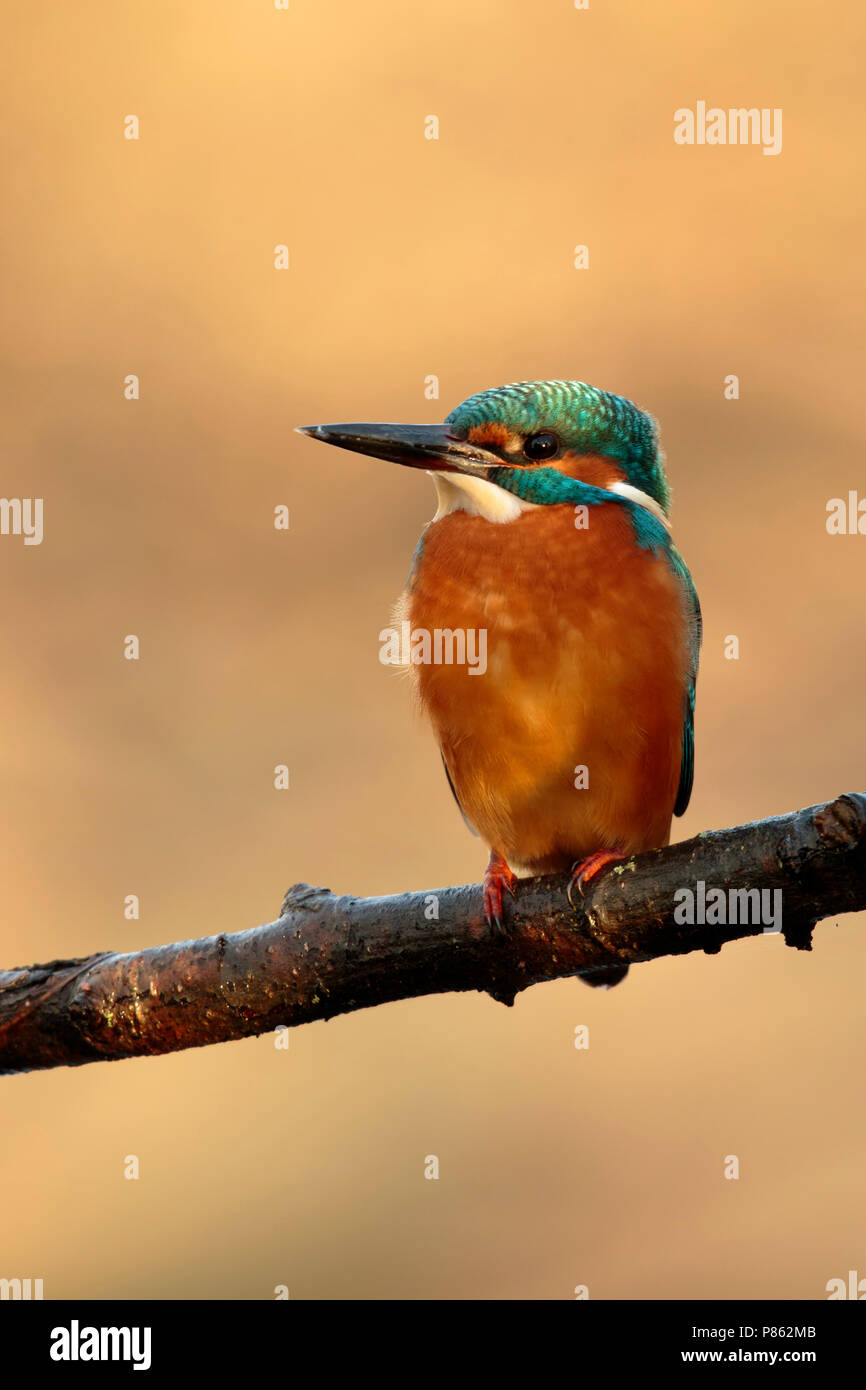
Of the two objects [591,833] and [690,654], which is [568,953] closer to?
[591,833]

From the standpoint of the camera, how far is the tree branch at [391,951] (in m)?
1.46

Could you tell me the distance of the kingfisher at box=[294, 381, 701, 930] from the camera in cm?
212

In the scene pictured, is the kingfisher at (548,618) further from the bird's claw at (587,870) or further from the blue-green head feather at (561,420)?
the bird's claw at (587,870)

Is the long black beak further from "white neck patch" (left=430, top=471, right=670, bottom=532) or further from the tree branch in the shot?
the tree branch

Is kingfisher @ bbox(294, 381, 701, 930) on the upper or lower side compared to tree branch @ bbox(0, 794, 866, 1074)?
upper

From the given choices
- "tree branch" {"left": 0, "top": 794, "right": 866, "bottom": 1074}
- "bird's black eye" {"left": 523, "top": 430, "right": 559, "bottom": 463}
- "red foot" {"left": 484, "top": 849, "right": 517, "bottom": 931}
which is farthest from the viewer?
"bird's black eye" {"left": 523, "top": 430, "right": 559, "bottom": 463}

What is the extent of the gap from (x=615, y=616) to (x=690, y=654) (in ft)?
0.81

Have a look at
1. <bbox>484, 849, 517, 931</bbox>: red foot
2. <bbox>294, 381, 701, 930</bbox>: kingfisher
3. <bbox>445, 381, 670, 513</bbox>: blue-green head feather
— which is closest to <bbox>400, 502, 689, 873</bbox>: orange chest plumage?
<bbox>294, 381, 701, 930</bbox>: kingfisher

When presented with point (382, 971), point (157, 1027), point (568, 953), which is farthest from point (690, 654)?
point (157, 1027)

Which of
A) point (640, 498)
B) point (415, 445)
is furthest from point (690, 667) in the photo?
point (415, 445)

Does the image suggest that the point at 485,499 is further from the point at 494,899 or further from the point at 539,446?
the point at 494,899

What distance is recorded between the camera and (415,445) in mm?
2154

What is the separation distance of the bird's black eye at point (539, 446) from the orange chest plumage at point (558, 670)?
0.10m

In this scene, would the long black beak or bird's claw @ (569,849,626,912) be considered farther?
the long black beak
